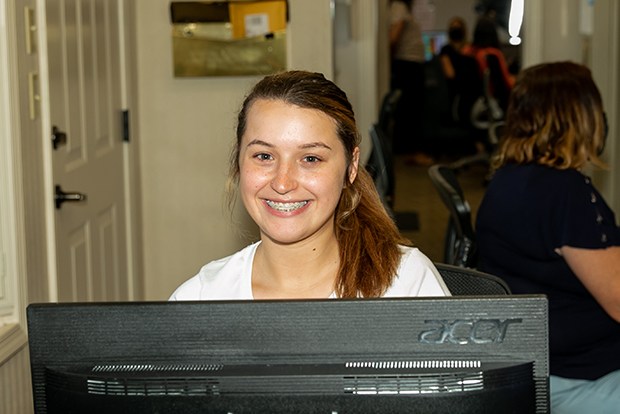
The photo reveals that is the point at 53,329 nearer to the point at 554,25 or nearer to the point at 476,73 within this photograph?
the point at 554,25

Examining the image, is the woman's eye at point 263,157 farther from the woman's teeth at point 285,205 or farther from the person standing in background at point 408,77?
the person standing in background at point 408,77

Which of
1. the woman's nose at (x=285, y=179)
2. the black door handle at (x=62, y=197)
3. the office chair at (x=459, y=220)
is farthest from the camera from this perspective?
the black door handle at (x=62, y=197)

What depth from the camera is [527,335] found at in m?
0.99

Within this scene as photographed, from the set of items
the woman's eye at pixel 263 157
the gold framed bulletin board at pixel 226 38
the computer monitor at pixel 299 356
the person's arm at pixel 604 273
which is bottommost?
the person's arm at pixel 604 273

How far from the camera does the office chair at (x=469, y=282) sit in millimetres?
1814

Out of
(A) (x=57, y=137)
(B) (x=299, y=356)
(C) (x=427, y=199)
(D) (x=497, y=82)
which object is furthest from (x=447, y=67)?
(B) (x=299, y=356)

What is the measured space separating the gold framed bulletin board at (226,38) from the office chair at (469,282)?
244 centimetres

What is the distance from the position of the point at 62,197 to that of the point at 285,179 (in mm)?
1673

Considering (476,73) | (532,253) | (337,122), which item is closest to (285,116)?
(337,122)

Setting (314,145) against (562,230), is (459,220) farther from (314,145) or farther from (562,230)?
(314,145)

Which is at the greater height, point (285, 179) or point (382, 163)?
point (285, 179)

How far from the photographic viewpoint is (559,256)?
2.41m

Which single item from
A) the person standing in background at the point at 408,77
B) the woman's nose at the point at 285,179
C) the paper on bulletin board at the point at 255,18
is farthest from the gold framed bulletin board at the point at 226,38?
the person standing in background at the point at 408,77

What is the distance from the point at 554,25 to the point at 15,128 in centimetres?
387
